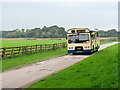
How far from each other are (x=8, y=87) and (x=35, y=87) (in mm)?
1342

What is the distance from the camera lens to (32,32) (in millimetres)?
197000

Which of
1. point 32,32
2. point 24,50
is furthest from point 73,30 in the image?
point 32,32

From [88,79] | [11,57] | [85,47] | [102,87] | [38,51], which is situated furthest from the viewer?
[38,51]

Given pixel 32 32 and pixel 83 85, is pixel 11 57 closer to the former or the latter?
pixel 83 85

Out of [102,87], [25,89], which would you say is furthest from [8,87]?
[102,87]

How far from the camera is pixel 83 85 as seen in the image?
9188 mm

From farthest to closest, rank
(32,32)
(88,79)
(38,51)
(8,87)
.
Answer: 1. (32,32)
2. (38,51)
3. (88,79)
4. (8,87)

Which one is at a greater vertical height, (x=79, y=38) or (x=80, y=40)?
(x=79, y=38)

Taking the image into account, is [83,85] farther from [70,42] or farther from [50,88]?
[70,42]

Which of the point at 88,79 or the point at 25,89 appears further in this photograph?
the point at 88,79

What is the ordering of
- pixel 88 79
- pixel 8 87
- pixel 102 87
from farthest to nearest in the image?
pixel 88 79 < pixel 8 87 < pixel 102 87

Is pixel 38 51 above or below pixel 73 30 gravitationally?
below

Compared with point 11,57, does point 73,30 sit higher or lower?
higher

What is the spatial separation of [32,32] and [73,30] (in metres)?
172
